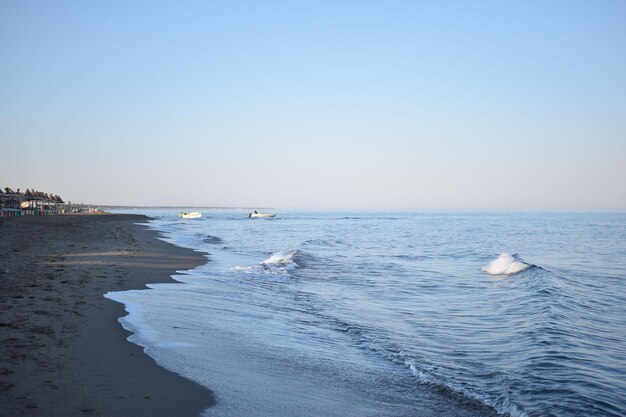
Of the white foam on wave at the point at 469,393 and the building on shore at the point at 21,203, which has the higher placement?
the building on shore at the point at 21,203

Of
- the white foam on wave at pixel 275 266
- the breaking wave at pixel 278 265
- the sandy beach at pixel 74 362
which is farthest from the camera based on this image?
the breaking wave at pixel 278 265

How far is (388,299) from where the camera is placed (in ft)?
45.0

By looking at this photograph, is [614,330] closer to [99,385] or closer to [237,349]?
[237,349]

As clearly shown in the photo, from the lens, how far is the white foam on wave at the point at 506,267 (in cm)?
2020

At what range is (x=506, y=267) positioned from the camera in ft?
68.3

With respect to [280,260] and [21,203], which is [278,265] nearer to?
[280,260]

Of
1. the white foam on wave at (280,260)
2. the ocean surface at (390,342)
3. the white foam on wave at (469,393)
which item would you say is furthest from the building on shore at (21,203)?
the white foam on wave at (469,393)

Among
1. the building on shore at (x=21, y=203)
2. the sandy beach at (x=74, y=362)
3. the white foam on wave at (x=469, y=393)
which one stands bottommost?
Result: the white foam on wave at (x=469, y=393)

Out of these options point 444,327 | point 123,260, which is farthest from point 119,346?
point 123,260

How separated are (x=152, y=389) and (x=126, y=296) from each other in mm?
6738

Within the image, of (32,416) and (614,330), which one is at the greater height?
(32,416)

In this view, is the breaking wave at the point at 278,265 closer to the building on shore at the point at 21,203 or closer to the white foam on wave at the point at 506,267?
the white foam on wave at the point at 506,267

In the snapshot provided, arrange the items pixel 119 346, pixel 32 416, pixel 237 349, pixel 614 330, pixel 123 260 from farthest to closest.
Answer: pixel 123 260, pixel 614 330, pixel 237 349, pixel 119 346, pixel 32 416

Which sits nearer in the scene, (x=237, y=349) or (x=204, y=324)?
(x=237, y=349)
